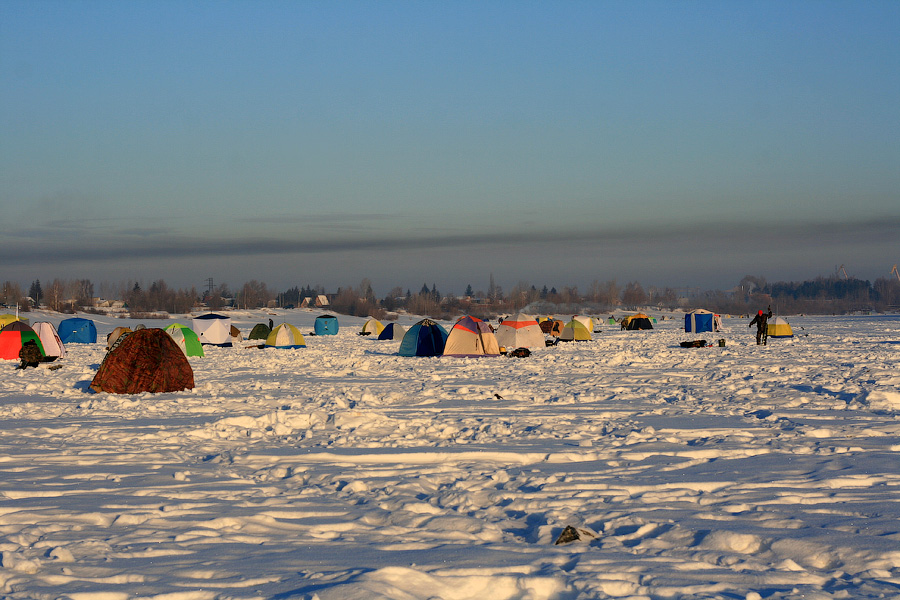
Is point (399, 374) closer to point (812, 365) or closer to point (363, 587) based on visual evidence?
point (812, 365)

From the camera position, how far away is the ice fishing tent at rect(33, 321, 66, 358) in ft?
86.8

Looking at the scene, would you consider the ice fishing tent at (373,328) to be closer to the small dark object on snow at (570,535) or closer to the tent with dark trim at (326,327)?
the tent with dark trim at (326,327)

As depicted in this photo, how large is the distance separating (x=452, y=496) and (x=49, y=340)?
25.3m

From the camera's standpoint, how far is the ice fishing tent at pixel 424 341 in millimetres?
27172

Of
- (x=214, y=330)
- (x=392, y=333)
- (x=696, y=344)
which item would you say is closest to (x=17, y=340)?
(x=214, y=330)

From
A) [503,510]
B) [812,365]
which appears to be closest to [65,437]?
[503,510]

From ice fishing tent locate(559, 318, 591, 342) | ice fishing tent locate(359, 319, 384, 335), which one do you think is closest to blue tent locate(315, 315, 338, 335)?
ice fishing tent locate(359, 319, 384, 335)

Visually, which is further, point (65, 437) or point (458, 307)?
point (458, 307)

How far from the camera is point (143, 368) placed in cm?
1459

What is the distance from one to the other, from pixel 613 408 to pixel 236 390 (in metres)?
8.22

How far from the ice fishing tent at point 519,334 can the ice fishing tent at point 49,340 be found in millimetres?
17926

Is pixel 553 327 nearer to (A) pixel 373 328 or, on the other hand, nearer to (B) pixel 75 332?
(A) pixel 373 328

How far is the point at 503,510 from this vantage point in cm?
612

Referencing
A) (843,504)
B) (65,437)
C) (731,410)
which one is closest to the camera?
(843,504)
